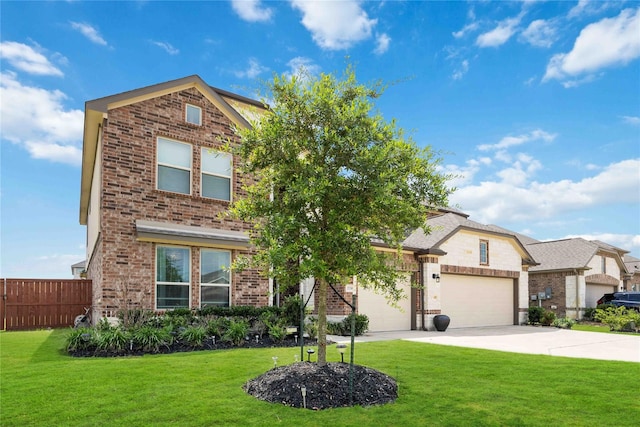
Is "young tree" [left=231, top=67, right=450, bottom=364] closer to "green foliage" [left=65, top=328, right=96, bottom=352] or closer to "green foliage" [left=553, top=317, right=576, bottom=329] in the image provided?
"green foliage" [left=65, top=328, right=96, bottom=352]

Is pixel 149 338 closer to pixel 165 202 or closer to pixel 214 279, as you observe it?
pixel 214 279

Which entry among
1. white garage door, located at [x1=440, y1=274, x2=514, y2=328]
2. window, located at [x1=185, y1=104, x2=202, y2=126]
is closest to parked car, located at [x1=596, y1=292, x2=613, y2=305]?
white garage door, located at [x1=440, y1=274, x2=514, y2=328]

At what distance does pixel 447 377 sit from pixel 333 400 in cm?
296

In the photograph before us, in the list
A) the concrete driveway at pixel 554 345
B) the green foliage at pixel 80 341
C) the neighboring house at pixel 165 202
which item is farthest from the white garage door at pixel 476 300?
the green foliage at pixel 80 341

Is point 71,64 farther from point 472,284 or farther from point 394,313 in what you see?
point 472,284

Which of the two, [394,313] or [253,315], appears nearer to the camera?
[253,315]

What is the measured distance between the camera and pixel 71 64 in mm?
11539

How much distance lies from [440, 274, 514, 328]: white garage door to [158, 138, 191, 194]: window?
12089 mm

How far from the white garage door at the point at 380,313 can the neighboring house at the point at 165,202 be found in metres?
4.27

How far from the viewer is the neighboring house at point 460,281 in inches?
742

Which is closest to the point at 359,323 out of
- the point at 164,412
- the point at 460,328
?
the point at 460,328

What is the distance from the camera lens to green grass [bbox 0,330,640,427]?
5789 mm

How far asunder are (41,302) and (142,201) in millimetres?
8017

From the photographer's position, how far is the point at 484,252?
2214 centimetres
